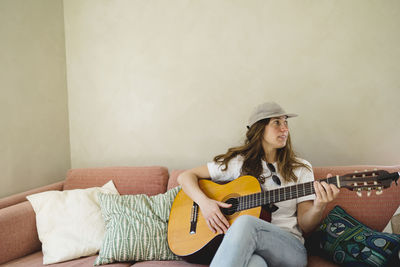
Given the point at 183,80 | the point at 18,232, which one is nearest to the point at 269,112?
the point at 183,80

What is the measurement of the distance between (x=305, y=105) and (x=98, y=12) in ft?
5.77

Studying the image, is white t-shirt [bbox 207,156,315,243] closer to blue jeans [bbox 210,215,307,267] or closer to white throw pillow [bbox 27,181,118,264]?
blue jeans [bbox 210,215,307,267]

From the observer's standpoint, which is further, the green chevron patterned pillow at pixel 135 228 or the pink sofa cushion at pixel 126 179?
the pink sofa cushion at pixel 126 179

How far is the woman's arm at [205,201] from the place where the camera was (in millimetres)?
1499

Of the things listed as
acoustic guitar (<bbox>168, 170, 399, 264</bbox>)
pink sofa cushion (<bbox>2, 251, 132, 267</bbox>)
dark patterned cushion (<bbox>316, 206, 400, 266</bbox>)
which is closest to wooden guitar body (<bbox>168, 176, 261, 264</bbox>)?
acoustic guitar (<bbox>168, 170, 399, 264</bbox>)

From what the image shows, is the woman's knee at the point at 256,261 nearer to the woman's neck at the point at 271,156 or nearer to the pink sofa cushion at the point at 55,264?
the woman's neck at the point at 271,156

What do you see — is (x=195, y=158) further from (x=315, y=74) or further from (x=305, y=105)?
(x=315, y=74)

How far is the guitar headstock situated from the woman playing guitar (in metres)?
0.07

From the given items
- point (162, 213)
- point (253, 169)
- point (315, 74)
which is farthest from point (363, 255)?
point (315, 74)

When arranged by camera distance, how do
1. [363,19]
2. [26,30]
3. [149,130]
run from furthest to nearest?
[149,130] → [26,30] → [363,19]

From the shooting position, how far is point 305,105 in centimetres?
215

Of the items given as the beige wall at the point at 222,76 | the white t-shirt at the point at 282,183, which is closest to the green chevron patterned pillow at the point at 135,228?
the white t-shirt at the point at 282,183

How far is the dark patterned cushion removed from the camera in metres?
1.38

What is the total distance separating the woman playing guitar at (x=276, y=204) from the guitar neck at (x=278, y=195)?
1.3 inches
